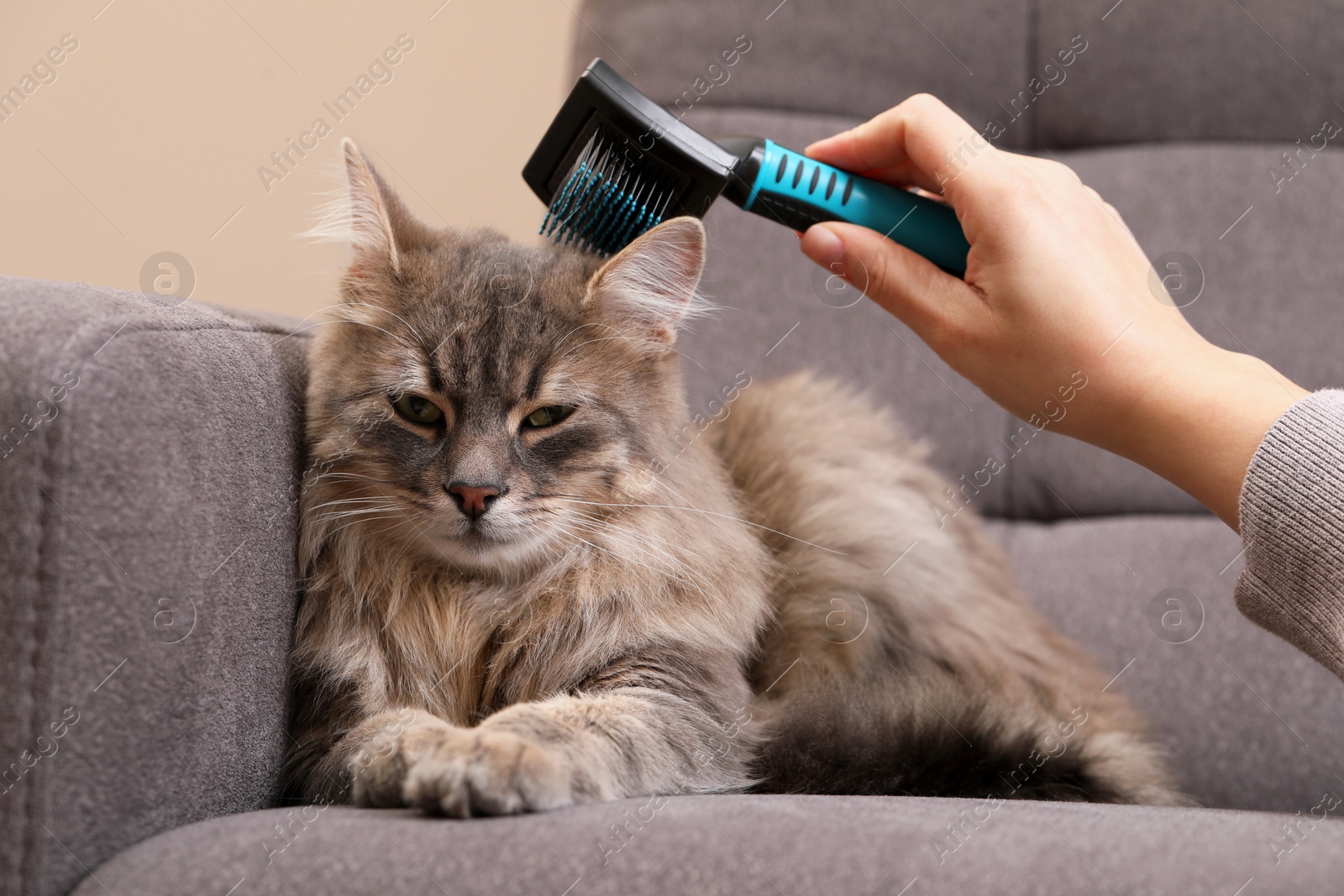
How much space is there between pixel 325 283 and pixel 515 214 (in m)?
1.26

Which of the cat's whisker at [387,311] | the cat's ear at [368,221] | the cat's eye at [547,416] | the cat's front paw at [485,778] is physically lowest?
the cat's front paw at [485,778]

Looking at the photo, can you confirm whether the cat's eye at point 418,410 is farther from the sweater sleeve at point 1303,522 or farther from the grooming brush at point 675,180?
the sweater sleeve at point 1303,522

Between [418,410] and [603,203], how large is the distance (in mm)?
372

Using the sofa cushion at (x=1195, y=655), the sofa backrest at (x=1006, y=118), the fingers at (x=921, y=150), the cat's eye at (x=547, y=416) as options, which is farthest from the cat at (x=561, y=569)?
the sofa backrest at (x=1006, y=118)

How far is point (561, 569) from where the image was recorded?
1.16 meters

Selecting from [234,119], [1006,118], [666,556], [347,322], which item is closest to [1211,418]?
[666,556]

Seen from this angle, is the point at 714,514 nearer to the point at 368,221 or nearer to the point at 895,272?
the point at 895,272

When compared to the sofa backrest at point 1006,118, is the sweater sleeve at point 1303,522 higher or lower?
lower

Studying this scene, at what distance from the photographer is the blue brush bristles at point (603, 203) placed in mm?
1191

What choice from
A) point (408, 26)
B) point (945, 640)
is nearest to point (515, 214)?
point (408, 26)

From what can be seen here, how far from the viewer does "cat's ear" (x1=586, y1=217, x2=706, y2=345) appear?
1.16 meters

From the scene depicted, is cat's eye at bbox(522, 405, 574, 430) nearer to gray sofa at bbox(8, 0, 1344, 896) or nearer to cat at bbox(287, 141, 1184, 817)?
cat at bbox(287, 141, 1184, 817)

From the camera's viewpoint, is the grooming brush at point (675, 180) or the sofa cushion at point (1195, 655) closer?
the grooming brush at point (675, 180)

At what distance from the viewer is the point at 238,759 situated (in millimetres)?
917
